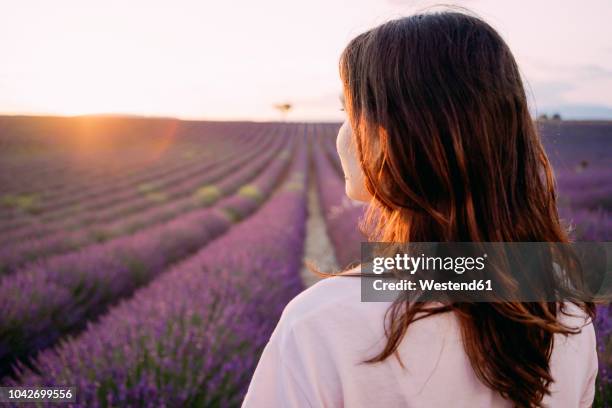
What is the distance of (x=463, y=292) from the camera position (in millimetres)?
691

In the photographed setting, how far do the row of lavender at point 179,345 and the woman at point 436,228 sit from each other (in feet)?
5.05

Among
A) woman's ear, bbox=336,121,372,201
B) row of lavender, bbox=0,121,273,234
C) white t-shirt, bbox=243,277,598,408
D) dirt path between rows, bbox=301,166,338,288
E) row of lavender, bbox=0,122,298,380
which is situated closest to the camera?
white t-shirt, bbox=243,277,598,408

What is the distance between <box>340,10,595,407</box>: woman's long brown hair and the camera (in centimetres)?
72

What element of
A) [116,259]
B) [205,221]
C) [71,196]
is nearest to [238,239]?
[116,259]

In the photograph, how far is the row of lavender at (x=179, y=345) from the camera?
2004mm

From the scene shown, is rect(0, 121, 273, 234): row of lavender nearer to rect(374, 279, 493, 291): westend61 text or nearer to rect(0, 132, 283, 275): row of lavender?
rect(0, 132, 283, 275): row of lavender

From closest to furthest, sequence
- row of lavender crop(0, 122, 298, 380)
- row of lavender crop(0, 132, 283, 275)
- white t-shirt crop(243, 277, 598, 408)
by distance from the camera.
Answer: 1. white t-shirt crop(243, 277, 598, 408)
2. row of lavender crop(0, 122, 298, 380)
3. row of lavender crop(0, 132, 283, 275)

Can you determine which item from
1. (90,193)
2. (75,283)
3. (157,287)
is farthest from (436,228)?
(90,193)

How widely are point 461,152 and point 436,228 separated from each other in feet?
0.46

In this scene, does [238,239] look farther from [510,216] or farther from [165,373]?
[510,216]

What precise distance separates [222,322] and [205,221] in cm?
543

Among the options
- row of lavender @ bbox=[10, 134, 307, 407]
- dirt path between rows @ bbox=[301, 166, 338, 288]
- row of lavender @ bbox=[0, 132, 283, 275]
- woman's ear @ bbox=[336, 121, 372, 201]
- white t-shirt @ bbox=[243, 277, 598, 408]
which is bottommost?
dirt path between rows @ bbox=[301, 166, 338, 288]

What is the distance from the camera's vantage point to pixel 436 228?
755 millimetres

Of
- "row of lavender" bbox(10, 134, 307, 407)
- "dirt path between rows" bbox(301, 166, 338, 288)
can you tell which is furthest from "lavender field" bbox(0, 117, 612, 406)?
"dirt path between rows" bbox(301, 166, 338, 288)
